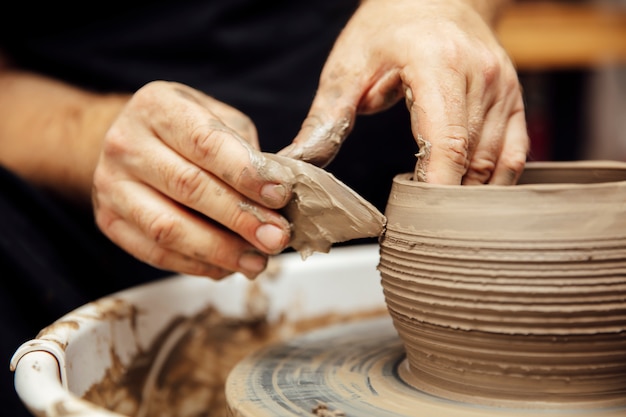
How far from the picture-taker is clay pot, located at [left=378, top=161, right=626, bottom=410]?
73cm

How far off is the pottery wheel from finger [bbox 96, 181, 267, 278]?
144mm

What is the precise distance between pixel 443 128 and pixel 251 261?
1.08 feet

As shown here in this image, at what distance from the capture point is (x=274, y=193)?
873mm

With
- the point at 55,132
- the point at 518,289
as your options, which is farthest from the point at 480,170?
the point at 55,132

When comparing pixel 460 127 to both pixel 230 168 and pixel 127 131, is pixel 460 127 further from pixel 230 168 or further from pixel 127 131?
pixel 127 131

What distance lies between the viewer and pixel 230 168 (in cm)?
87

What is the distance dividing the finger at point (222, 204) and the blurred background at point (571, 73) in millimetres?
2275

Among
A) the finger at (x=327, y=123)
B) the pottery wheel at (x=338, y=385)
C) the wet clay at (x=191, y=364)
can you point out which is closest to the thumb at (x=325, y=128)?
the finger at (x=327, y=123)

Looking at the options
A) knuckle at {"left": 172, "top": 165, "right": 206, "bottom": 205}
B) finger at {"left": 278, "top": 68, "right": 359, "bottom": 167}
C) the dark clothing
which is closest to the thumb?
finger at {"left": 278, "top": 68, "right": 359, "bottom": 167}

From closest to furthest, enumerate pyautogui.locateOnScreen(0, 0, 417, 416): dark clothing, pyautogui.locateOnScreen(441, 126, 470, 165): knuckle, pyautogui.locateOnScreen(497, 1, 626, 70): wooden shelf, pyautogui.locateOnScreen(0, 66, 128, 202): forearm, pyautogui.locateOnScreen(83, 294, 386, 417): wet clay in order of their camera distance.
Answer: pyautogui.locateOnScreen(441, 126, 470, 165): knuckle → pyautogui.locateOnScreen(83, 294, 386, 417): wet clay → pyautogui.locateOnScreen(0, 66, 128, 202): forearm → pyautogui.locateOnScreen(0, 0, 417, 416): dark clothing → pyautogui.locateOnScreen(497, 1, 626, 70): wooden shelf

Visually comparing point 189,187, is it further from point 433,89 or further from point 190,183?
point 433,89

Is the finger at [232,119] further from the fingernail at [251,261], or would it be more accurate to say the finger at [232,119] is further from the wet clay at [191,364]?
the wet clay at [191,364]

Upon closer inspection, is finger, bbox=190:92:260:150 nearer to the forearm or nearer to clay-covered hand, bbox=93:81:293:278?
clay-covered hand, bbox=93:81:293:278

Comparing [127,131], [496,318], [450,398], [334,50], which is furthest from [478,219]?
[127,131]
